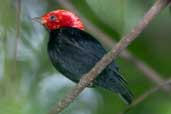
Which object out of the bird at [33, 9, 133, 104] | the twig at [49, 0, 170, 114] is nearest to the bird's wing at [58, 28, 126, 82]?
the bird at [33, 9, 133, 104]

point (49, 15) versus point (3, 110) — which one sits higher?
point (3, 110)

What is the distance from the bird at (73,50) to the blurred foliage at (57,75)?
88 millimetres

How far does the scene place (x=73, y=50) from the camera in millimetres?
A: 2561

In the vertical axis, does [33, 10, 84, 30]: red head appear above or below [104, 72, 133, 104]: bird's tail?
below

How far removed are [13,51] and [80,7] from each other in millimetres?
1443

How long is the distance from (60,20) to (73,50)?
29 cm

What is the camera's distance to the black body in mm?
2416

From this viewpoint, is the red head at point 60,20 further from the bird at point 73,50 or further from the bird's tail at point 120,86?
the bird's tail at point 120,86

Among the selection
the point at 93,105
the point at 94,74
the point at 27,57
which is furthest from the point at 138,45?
the point at 94,74

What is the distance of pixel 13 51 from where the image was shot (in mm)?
1311

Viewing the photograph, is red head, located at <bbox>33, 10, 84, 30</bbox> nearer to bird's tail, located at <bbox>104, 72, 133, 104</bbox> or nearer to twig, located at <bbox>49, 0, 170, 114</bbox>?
bird's tail, located at <bbox>104, 72, 133, 104</bbox>

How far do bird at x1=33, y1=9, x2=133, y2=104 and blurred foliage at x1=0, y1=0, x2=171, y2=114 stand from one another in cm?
9

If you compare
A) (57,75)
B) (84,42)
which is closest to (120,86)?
(84,42)

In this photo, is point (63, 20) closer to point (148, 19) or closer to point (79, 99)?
point (79, 99)
